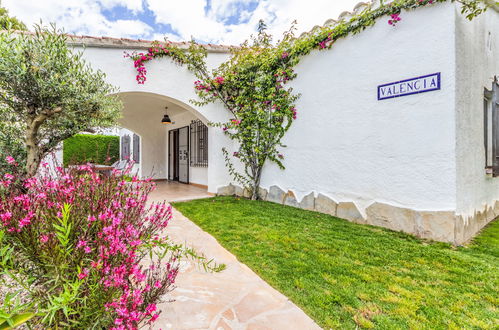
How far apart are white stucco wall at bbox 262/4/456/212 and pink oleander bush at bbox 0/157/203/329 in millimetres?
3762

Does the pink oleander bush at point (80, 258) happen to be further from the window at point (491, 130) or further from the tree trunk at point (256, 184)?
the window at point (491, 130)

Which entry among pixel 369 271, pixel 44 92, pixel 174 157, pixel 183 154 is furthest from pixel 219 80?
pixel 174 157

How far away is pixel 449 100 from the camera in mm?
3443

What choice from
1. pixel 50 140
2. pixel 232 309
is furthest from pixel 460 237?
pixel 50 140

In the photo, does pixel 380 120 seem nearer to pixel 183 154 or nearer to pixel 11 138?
pixel 11 138

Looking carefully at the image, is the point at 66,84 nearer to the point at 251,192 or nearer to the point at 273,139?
the point at 273,139

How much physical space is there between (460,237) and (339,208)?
1.79m

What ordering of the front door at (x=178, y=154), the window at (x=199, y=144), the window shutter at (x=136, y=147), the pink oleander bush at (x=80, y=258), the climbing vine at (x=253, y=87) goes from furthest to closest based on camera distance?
the window shutter at (x=136, y=147) < the front door at (x=178, y=154) < the window at (x=199, y=144) < the climbing vine at (x=253, y=87) < the pink oleander bush at (x=80, y=258)

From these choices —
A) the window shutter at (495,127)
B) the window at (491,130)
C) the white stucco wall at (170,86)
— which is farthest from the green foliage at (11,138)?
the window shutter at (495,127)

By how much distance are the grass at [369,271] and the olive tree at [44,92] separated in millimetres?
2521

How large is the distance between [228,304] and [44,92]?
3105 mm

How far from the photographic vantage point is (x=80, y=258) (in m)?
1.43

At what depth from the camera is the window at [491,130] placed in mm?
4379

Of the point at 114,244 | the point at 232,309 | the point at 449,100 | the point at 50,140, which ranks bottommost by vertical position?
the point at 232,309
